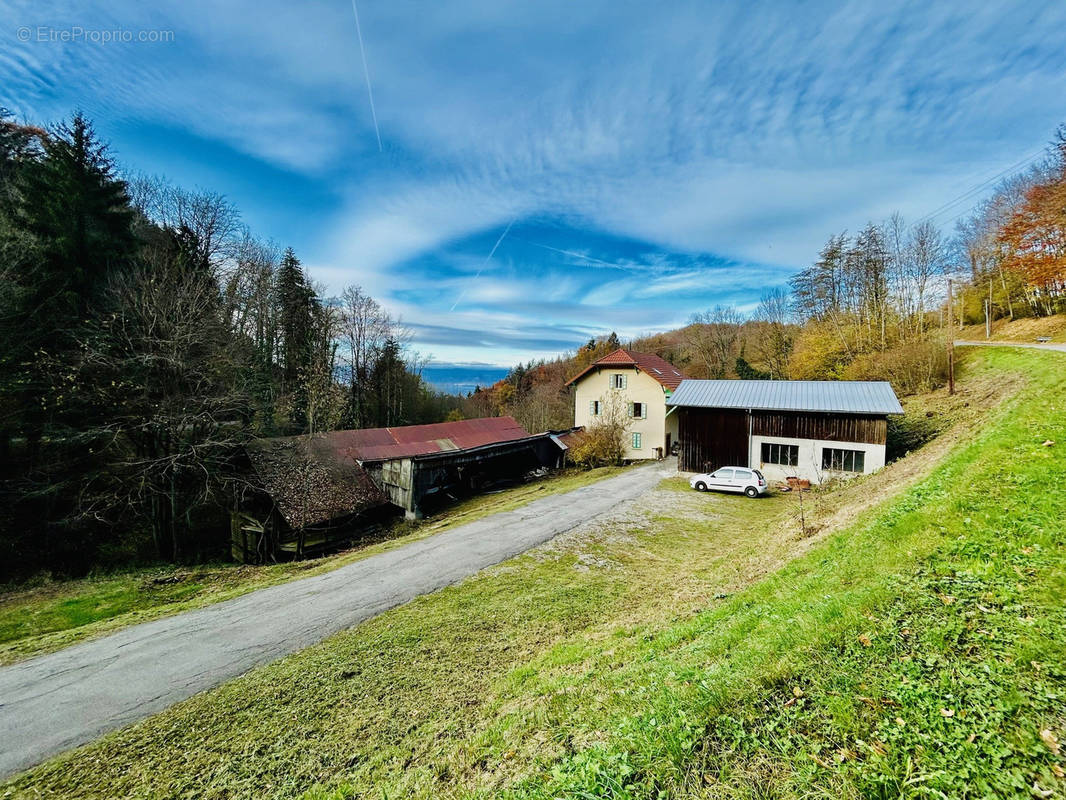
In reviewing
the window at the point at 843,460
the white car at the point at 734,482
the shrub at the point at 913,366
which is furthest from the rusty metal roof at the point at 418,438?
the shrub at the point at 913,366

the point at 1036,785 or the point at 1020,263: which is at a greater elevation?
the point at 1020,263

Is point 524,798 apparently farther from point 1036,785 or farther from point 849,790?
point 1036,785

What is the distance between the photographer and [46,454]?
44.9 feet

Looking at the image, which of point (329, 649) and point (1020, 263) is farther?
point (1020, 263)

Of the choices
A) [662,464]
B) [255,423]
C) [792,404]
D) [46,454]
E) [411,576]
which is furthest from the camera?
[662,464]

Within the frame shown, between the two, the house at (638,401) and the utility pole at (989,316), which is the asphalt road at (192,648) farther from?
the utility pole at (989,316)

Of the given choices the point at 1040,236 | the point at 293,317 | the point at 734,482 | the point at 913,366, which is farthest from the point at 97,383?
the point at 1040,236

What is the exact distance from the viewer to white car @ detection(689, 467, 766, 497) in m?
18.4

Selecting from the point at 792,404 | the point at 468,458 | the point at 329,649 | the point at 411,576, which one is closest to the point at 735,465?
the point at 792,404

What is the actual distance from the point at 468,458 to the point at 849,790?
2016cm

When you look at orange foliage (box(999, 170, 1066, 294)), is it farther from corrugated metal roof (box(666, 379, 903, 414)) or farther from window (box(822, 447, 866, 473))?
window (box(822, 447, 866, 473))

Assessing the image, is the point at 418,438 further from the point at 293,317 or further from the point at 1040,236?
the point at 1040,236

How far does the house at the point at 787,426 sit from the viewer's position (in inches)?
727

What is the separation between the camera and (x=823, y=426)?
19312mm
